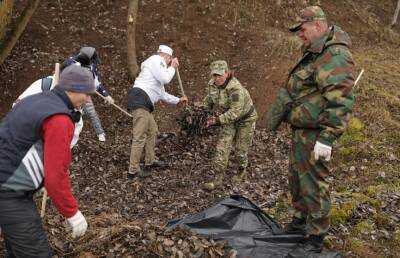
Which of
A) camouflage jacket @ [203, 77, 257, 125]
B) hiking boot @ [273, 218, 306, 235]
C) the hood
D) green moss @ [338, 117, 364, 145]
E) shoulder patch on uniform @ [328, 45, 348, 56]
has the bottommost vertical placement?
hiking boot @ [273, 218, 306, 235]

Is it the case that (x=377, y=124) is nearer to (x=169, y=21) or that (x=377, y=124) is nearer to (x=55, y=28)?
(x=169, y=21)

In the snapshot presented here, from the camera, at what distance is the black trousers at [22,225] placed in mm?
3637

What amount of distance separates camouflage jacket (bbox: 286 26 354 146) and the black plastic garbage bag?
3.72 feet

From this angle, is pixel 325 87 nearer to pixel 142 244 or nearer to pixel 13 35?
pixel 142 244

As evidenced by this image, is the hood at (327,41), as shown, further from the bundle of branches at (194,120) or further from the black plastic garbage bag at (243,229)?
the bundle of branches at (194,120)

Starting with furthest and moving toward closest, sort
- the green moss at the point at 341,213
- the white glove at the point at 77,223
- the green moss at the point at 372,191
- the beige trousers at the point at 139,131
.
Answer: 1. the beige trousers at the point at 139,131
2. the green moss at the point at 372,191
3. the green moss at the point at 341,213
4. the white glove at the point at 77,223

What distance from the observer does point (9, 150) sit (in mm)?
3525

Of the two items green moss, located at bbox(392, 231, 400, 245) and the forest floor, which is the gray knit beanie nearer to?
the forest floor

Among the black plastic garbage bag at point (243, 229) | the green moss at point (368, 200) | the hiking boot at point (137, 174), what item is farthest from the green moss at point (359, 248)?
the hiking boot at point (137, 174)

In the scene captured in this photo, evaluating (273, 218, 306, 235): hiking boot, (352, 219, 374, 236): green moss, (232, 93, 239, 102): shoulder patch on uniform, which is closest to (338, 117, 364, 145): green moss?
(232, 93, 239, 102): shoulder patch on uniform

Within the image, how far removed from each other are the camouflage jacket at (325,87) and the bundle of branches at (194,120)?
3863mm

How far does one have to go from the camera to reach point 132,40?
10.6 m

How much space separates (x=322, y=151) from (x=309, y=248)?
40.8 inches

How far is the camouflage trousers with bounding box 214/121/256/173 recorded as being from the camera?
724 centimetres
